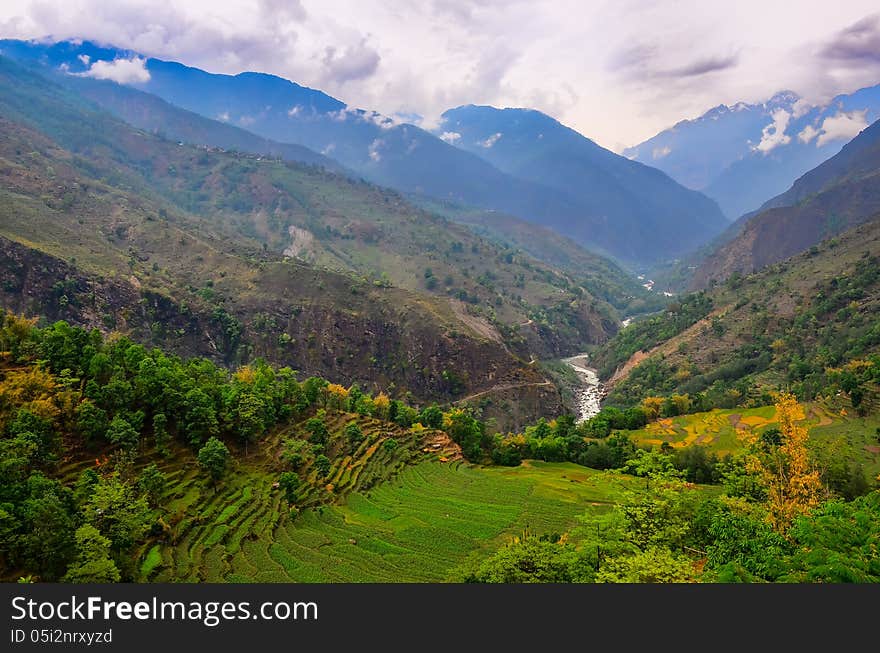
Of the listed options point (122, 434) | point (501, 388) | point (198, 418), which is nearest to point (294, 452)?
point (198, 418)

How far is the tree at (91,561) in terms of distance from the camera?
27.9 meters

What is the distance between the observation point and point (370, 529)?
45.2 metres

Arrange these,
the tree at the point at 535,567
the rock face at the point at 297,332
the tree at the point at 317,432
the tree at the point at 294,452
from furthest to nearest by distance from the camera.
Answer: the rock face at the point at 297,332
the tree at the point at 317,432
the tree at the point at 294,452
the tree at the point at 535,567

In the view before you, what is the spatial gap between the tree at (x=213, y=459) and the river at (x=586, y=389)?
92.4 m

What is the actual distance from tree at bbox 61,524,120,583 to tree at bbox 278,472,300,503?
1720 centimetres

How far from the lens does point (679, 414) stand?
9550 centimetres

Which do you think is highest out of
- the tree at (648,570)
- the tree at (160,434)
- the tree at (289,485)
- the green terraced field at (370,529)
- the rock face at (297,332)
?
the rock face at (297,332)

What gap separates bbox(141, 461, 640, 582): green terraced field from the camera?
3578 cm

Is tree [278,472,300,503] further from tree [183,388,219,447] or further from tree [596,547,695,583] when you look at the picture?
tree [596,547,695,583]

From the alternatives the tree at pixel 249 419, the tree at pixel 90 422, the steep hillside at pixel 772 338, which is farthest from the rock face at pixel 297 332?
the tree at pixel 90 422

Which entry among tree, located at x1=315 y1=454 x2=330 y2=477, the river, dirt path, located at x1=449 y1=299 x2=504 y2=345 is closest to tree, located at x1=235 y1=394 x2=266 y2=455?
tree, located at x1=315 y1=454 x2=330 y2=477

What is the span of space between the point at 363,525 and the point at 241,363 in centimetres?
9096

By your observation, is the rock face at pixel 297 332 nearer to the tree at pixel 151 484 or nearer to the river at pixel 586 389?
the river at pixel 586 389

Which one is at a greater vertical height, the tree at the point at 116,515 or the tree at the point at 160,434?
the tree at the point at 160,434
